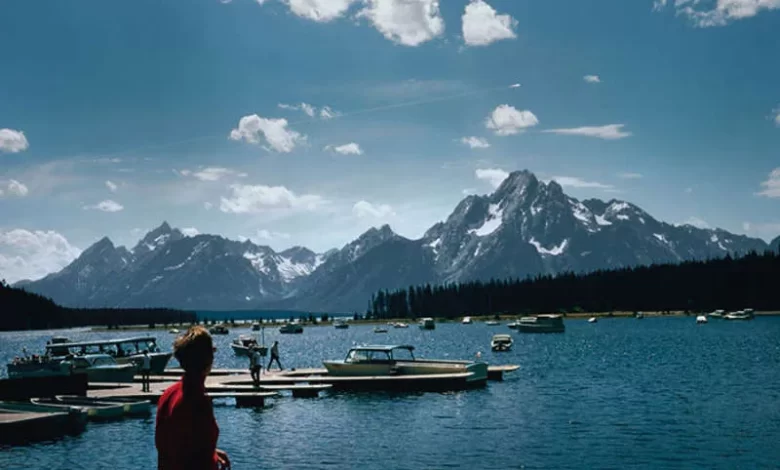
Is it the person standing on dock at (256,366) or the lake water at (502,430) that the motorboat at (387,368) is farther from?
the person standing on dock at (256,366)

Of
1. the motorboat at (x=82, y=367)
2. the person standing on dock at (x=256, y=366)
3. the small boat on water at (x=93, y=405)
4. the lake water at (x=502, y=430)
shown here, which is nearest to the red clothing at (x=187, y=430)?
the lake water at (x=502, y=430)

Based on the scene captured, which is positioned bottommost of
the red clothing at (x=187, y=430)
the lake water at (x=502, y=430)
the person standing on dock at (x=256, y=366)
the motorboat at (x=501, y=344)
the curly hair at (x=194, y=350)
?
the lake water at (x=502, y=430)

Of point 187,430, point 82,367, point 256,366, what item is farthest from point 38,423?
point 187,430

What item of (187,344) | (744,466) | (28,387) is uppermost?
(187,344)

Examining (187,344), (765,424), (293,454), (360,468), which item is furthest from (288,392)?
(187,344)

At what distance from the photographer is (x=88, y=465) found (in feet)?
116

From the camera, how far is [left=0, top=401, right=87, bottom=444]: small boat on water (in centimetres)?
4056

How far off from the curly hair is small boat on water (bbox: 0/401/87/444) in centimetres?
3631

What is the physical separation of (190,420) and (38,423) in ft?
121

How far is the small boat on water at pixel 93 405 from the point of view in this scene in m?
47.7

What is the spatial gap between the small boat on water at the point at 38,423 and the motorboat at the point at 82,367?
2113 centimetres

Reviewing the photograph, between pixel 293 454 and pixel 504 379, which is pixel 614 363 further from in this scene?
pixel 293 454

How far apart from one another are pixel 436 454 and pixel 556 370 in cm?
4753

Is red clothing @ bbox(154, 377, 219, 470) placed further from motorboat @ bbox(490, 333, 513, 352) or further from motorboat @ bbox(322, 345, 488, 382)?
motorboat @ bbox(490, 333, 513, 352)
